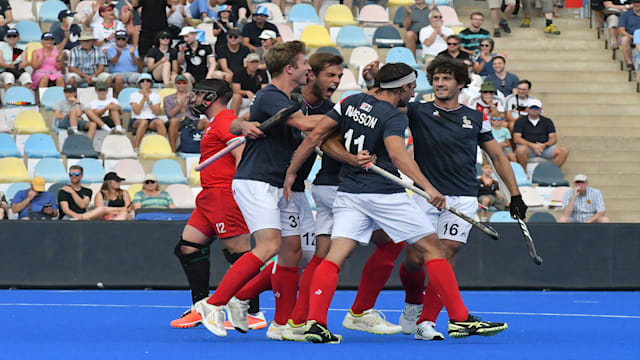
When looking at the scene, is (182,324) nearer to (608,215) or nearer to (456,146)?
(456,146)

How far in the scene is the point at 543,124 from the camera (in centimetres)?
1775

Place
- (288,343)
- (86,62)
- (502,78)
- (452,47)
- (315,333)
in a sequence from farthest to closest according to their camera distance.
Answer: (86,62)
(502,78)
(452,47)
(288,343)
(315,333)

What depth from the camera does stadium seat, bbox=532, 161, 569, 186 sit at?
1717 cm

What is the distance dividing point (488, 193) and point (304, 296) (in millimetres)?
8019

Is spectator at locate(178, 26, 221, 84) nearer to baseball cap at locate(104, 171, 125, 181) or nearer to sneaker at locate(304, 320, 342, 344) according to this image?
baseball cap at locate(104, 171, 125, 181)

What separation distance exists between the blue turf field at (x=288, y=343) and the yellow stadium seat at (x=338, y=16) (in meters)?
8.66

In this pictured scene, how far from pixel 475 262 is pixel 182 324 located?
232 inches

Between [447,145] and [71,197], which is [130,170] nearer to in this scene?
[71,197]

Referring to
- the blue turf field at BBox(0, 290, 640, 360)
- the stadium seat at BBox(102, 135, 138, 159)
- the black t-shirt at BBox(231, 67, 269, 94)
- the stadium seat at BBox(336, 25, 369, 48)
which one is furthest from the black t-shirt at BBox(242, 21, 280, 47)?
the blue turf field at BBox(0, 290, 640, 360)

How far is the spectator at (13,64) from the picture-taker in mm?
19078

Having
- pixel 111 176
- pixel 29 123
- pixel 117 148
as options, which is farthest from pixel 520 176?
pixel 29 123

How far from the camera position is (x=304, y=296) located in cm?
831

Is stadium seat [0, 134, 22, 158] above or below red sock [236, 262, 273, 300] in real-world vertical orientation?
below

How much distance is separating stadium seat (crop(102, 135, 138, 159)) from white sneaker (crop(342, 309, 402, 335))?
31.1ft
